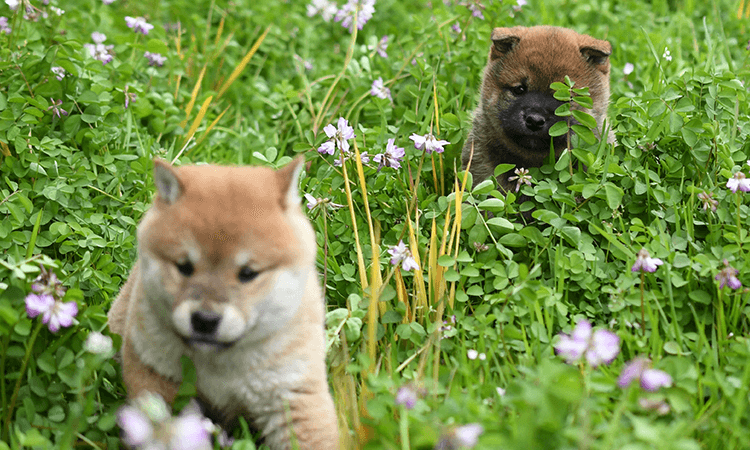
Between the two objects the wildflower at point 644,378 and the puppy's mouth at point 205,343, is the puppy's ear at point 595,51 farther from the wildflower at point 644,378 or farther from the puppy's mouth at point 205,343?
the puppy's mouth at point 205,343

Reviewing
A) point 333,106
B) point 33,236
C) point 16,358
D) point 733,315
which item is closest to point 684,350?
point 733,315

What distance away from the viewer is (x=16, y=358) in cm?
273

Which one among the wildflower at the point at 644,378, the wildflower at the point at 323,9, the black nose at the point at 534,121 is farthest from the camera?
the wildflower at the point at 323,9

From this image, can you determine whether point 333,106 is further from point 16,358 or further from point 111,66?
point 16,358

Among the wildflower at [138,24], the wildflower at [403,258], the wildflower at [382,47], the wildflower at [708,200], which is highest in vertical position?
the wildflower at [382,47]

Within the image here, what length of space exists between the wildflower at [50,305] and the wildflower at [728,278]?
9.03 feet

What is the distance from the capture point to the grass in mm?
2457

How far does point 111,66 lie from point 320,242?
2407 millimetres

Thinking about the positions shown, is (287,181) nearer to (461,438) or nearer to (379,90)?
(461,438)

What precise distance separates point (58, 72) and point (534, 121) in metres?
2.88

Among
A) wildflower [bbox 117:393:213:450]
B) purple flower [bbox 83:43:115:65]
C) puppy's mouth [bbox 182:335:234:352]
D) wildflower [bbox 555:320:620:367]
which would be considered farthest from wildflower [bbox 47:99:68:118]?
wildflower [bbox 555:320:620:367]

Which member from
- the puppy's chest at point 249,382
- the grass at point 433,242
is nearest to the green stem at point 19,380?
the grass at point 433,242

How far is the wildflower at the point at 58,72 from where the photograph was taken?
404 centimetres

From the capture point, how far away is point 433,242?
11.1 feet
